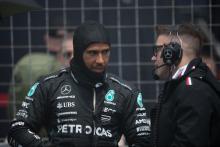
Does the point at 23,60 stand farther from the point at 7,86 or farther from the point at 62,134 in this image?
the point at 62,134

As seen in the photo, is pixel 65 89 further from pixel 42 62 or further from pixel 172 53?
pixel 42 62

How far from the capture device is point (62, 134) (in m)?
4.43

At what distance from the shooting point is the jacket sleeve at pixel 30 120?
14.5 ft

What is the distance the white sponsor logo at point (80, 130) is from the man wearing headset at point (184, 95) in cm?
46

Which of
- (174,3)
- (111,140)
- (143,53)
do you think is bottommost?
(111,140)

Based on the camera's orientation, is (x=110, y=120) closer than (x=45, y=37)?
Yes

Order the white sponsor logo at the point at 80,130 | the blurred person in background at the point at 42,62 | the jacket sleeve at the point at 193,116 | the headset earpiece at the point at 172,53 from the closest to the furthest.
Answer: the jacket sleeve at the point at 193,116 → the headset earpiece at the point at 172,53 → the white sponsor logo at the point at 80,130 → the blurred person in background at the point at 42,62

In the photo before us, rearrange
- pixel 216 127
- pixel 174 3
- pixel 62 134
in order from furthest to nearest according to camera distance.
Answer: pixel 174 3, pixel 62 134, pixel 216 127

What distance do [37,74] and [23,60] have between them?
0.18 metres

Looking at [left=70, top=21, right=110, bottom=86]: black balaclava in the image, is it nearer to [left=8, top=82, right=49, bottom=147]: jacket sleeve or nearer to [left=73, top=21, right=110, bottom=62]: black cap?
[left=73, top=21, right=110, bottom=62]: black cap

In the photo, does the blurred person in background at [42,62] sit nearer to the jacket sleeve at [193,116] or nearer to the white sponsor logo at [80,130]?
the white sponsor logo at [80,130]

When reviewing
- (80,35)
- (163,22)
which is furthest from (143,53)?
(80,35)

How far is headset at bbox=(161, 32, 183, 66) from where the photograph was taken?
391 cm

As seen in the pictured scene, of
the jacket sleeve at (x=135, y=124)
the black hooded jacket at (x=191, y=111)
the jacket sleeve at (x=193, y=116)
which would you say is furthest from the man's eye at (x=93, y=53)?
the jacket sleeve at (x=193, y=116)
